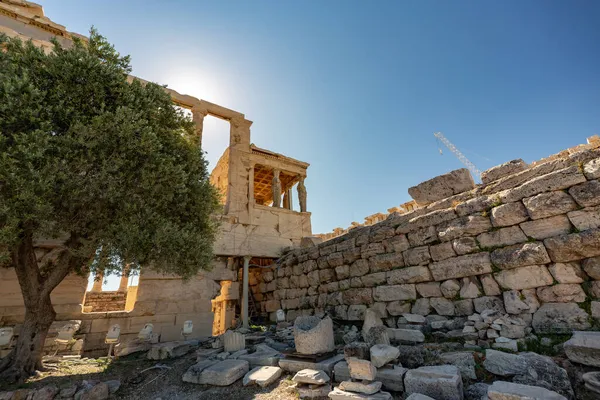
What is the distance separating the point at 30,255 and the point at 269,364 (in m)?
5.83

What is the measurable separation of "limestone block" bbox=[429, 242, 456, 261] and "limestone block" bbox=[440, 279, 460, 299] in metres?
0.50

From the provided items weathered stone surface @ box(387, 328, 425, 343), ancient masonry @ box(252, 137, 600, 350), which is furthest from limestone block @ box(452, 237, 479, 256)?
weathered stone surface @ box(387, 328, 425, 343)

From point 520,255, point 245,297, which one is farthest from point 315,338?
point 245,297

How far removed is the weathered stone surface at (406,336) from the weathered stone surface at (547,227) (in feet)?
8.81

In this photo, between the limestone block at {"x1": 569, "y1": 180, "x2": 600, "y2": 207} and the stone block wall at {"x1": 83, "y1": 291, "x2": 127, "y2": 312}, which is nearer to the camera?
the limestone block at {"x1": 569, "y1": 180, "x2": 600, "y2": 207}

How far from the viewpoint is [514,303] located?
490 centimetres

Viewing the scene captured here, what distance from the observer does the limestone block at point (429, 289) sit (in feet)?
20.0

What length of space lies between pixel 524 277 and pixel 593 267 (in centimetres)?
88

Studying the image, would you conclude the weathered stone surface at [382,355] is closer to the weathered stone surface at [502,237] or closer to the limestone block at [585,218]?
the weathered stone surface at [502,237]

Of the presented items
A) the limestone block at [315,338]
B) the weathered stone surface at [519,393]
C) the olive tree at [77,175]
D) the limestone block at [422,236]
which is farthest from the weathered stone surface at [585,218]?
the olive tree at [77,175]

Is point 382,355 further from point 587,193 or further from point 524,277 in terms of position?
point 587,193

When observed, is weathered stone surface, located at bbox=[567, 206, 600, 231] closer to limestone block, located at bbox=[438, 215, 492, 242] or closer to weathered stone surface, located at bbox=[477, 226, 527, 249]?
weathered stone surface, located at bbox=[477, 226, 527, 249]

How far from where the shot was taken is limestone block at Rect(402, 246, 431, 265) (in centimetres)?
637

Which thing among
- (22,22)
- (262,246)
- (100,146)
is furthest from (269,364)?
(22,22)
